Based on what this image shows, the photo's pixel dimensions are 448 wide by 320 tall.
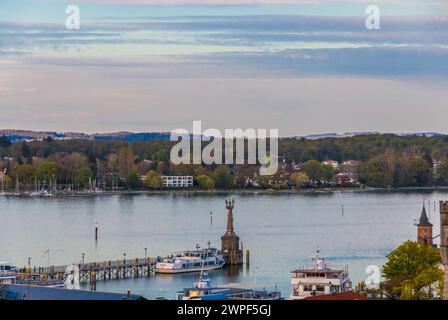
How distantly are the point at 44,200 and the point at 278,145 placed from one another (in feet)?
36.3

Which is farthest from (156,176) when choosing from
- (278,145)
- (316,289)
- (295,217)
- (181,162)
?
(316,289)

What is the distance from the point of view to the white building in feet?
178

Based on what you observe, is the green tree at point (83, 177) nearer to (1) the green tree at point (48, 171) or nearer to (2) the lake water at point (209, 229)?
(1) the green tree at point (48, 171)

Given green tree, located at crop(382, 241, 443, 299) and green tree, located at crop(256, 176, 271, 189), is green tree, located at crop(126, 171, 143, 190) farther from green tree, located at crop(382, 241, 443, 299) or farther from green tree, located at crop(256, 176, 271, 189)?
green tree, located at crop(382, 241, 443, 299)

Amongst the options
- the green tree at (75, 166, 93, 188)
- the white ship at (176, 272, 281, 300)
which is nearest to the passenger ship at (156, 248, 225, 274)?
the white ship at (176, 272, 281, 300)

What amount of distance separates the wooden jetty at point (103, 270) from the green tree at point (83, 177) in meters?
30.0

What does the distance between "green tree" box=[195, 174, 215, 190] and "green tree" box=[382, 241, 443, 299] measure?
118 feet

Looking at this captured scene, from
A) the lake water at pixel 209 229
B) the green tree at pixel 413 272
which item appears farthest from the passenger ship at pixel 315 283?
the lake water at pixel 209 229

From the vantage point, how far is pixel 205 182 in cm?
5275

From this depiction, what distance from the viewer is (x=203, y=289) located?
15086 mm

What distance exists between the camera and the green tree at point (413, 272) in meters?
13.1

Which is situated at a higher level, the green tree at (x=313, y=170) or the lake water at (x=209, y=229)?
the green tree at (x=313, y=170)

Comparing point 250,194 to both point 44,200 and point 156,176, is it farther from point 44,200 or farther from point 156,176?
point 44,200
